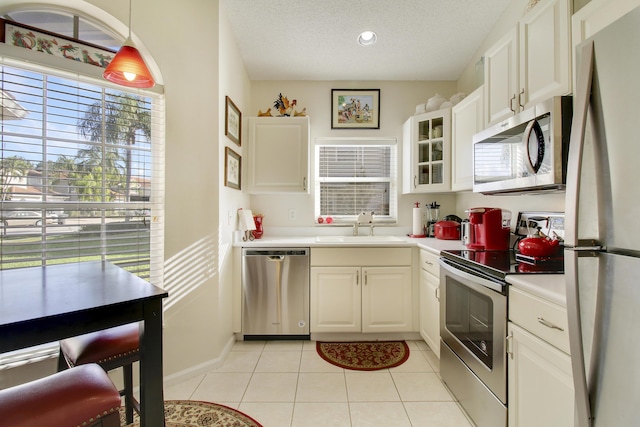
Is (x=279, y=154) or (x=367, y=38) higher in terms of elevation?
(x=367, y=38)

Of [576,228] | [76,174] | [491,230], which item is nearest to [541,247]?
[491,230]

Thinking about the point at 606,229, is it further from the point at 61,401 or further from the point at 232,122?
the point at 232,122

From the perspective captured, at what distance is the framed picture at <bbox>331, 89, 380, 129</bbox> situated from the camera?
3160 millimetres

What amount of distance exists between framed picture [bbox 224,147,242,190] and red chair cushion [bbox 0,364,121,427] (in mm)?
1548

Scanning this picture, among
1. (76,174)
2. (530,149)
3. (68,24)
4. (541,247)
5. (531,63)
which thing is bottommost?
(541,247)

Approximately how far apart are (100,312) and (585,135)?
5.07 ft

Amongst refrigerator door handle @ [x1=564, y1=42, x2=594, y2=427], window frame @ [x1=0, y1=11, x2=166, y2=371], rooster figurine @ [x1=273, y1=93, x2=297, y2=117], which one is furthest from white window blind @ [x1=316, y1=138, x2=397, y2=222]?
refrigerator door handle @ [x1=564, y1=42, x2=594, y2=427]

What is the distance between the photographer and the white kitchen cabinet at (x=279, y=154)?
284cm

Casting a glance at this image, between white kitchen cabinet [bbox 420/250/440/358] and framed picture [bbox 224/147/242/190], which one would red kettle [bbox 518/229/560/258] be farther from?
framed picture [bbox 224/147/242/190]

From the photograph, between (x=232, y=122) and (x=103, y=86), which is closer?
(x=103, y=86)

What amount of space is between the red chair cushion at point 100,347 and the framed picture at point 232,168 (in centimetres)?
126

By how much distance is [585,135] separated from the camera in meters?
0.77

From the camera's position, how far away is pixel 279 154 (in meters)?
2.84

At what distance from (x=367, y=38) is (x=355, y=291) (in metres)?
2.23
